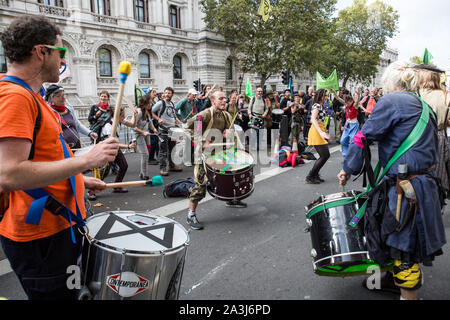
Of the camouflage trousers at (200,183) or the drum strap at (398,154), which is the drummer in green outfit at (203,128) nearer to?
the camouflage trousers at (200,183)

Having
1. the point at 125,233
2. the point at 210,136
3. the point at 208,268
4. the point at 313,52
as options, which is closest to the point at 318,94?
the point at 210,136

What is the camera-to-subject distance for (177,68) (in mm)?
34219

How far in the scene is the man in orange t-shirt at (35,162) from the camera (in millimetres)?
1461

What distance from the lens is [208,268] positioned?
353cm

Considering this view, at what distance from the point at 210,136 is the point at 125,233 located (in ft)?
10.1

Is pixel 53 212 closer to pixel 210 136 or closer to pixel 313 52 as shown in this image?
pixel 210 136

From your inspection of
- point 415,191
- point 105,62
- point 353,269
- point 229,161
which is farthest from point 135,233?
point 105,62

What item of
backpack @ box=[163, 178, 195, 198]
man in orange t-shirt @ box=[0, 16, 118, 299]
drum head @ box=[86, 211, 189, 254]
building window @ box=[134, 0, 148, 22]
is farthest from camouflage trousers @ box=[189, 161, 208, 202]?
building window @ box=[134, 0, 148, 22]

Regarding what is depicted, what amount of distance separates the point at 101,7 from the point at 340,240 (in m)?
30.9

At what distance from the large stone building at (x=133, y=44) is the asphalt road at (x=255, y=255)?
72.3 ft

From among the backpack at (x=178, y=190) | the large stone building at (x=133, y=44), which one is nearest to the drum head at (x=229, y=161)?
the backpack at (x=178, y=190)

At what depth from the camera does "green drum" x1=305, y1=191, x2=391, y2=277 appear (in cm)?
243

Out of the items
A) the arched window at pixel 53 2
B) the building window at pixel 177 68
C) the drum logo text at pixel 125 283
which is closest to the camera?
the drum logo text at pixel 125 283

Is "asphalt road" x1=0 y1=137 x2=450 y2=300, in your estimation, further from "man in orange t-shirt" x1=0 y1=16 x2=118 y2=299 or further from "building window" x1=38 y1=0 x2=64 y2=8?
"building window" x1=38 y1=0 x2=64 y2=8
